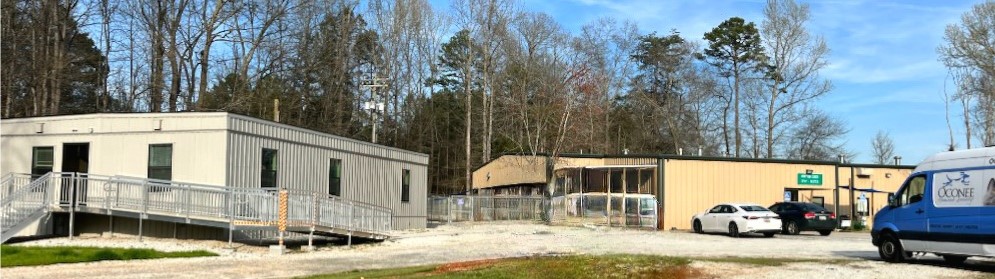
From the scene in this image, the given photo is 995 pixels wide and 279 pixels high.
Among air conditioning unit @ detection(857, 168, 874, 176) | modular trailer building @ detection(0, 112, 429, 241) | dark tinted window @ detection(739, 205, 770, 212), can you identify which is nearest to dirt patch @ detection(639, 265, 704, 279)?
modular trailer building @ detection(0, 112, 429, 241)

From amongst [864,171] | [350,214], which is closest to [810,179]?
[864,171]

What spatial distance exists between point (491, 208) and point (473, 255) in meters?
22.2

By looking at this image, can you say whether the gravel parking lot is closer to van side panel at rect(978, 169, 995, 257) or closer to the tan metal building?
van side panel at rect(978, 169, 995, 257)

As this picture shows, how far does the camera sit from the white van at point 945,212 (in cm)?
1537

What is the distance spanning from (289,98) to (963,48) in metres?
44.2

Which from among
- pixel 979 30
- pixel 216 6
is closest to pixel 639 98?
pixel 979 30

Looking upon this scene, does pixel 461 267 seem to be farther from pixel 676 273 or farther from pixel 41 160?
pixel 41 160

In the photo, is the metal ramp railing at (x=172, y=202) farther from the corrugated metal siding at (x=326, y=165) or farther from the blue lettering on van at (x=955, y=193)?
the blue lettering on van at (x=955, y=193)

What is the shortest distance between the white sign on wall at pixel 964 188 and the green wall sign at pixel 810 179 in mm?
23166

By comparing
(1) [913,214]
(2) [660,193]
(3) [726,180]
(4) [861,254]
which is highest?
(3) [726,180]

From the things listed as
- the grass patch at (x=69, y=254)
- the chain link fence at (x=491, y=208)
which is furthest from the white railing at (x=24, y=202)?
the chain link fence at (x=491, y=208)

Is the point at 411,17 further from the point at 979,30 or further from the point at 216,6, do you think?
the point at 979,30

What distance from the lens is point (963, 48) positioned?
5597cm

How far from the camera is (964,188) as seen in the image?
52.3 feet
